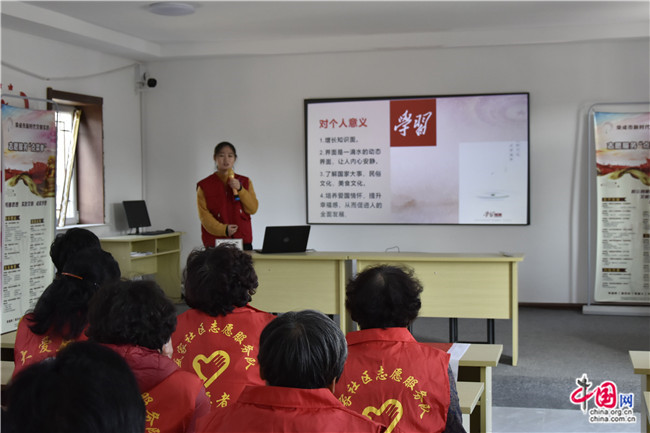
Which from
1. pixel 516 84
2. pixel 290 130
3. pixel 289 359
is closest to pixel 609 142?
pixel 516 84

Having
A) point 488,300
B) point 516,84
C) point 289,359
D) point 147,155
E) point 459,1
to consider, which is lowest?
point 488,300

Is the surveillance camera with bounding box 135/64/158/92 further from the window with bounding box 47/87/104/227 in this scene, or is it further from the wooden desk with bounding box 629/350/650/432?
the wooden desk with bounding box 629/350/650/432

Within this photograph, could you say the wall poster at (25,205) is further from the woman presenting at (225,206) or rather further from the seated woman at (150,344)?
the seated woman at (150,344)

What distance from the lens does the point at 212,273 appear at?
7.38ft

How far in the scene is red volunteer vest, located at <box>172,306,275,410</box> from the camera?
2.12 m

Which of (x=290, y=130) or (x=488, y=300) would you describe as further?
(x=290, y=130)

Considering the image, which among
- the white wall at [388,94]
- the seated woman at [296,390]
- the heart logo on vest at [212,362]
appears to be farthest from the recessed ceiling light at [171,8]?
the seated woman at [296,390]

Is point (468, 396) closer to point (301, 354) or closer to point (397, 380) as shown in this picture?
point (397, 380)

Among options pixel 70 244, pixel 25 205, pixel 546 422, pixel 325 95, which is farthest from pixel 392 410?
pixel 325 95

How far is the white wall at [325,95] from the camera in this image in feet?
21.9

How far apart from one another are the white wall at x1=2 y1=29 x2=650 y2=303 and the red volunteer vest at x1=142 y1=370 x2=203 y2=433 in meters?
5.16

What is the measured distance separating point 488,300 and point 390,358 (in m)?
3.12

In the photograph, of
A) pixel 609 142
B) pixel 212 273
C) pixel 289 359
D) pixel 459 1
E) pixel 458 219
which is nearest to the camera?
pixel 289 359

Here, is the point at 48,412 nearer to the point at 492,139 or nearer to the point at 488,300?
the point at 488,300
